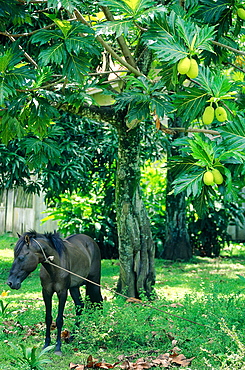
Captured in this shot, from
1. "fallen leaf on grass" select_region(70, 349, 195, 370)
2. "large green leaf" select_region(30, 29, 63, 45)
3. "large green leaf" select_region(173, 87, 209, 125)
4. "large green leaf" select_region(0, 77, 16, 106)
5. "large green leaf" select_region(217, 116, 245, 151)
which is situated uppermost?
"large green leaf" select_region(30, 29, 63, 45)

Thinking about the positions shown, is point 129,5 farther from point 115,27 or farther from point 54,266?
point 54,266

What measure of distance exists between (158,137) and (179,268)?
115 inches

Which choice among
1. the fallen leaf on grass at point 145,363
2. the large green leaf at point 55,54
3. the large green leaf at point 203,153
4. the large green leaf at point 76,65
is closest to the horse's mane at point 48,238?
the fallen leaf on grass at point 145,363

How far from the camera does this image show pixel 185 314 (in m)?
5.65

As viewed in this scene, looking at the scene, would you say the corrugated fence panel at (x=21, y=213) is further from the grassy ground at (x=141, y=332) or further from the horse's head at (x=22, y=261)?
the horse's head at (x=22, y=261)

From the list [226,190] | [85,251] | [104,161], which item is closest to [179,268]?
[104,161]

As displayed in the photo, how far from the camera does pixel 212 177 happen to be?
323cm

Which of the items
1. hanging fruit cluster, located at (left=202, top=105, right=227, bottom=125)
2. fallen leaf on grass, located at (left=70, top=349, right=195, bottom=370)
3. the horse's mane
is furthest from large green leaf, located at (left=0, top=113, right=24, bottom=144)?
fallen leaf on grass, located at (left=70, top=349, right=195, bottom=370)

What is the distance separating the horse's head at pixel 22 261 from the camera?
16.7 ft

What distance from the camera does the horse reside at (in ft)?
16.9

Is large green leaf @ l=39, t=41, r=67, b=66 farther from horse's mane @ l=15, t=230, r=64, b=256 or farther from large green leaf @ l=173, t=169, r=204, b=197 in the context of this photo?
horse's mane @ l=15, t=230, r=64, b=256

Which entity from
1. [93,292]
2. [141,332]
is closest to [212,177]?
[141,332]

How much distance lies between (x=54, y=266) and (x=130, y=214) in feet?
6.55

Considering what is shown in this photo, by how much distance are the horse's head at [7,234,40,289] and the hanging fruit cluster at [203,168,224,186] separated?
2507mm
